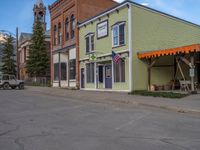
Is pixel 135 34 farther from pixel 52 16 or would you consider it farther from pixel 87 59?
pixel 52 16

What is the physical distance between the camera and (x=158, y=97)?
1902 centimetres

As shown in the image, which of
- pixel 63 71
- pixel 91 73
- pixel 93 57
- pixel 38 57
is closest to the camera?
pixel 93 57

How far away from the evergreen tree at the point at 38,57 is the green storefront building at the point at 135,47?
69.8ft

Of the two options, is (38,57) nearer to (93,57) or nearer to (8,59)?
(8,59)

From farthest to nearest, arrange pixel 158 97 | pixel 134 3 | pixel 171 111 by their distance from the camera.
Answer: pixel 134 3 < pixel 158 97 < pixel 171 111

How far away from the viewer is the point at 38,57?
162 ft

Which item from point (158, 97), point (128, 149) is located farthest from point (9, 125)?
point (158, 97)

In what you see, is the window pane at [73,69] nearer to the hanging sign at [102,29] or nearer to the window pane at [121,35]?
the hanging sign at [102,29]

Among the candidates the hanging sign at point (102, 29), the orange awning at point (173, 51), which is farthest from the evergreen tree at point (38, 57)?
the orange awning at point (173, 51)

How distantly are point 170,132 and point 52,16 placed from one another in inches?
1256

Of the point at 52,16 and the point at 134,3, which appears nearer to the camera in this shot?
the point at 134,3

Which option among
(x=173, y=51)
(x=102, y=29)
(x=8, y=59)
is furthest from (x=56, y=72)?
(x=8, y=59)

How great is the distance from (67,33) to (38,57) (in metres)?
16.3

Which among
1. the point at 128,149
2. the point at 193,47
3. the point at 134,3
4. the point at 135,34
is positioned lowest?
the point at 128,149
